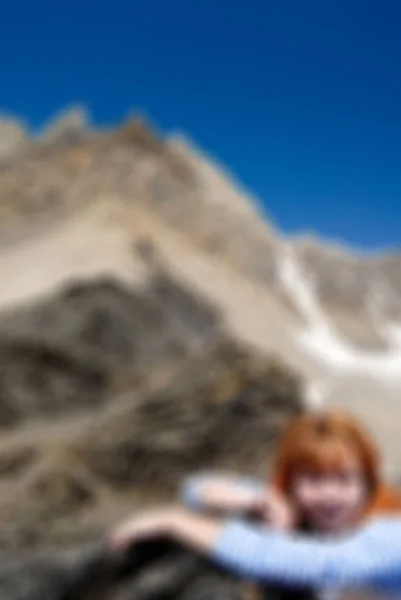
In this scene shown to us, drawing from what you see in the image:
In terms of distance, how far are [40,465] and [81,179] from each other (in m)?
29.0

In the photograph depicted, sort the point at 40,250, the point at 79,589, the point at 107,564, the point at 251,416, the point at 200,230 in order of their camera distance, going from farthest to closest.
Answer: the point at 200,230 → the point at 40,250 → the point at 251,416 → the point at 79,589 → the point at 107,564

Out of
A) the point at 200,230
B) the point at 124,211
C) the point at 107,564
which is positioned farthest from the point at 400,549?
the point at 200,230

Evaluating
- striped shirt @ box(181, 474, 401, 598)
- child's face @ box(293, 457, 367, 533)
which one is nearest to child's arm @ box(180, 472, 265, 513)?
child's face @ box(293, 457, 367, 533)

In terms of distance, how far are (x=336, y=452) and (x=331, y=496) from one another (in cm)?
8

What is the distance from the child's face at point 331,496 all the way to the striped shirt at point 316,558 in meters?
0.14

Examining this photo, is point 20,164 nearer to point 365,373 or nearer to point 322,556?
point 365,373

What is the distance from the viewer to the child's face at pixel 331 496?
1829mm

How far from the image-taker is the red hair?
186 cm

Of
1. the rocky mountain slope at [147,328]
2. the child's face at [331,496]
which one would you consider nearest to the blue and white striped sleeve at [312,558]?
the child's face at [331,496]

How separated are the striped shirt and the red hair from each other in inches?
7.1

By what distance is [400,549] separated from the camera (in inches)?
64.1

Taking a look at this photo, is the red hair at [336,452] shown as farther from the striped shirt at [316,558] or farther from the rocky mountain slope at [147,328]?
the rocky mountain slope at [147,328]

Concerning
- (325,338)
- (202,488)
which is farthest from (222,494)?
(325,338)

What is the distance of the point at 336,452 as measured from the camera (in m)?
1.87
